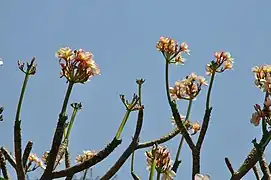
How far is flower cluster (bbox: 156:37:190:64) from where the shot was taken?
339 cm

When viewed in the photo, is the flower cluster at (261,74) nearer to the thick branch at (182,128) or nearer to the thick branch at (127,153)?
the thick branch at (182,128)

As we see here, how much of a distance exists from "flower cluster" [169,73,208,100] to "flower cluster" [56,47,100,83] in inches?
30.6

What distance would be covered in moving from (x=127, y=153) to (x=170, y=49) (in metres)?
0.77

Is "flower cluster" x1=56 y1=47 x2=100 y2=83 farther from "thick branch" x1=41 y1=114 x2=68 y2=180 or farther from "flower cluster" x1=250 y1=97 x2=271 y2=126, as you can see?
"flower cluster" x1=250 y1=97 x2=271 y2=126

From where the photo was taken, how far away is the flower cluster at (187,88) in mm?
3422

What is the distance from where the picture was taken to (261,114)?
2541mm

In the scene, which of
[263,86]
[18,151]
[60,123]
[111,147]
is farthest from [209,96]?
[18,151]

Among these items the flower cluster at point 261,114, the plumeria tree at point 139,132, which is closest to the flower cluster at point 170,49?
the plumeria tree at point 139,132

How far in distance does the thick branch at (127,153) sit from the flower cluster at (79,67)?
15.1 inches

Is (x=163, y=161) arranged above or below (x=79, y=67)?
below

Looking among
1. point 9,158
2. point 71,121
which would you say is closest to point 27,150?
point 9,158

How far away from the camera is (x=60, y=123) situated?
263cm

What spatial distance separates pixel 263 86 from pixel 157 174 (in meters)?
0.80

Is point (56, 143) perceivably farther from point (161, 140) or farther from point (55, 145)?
point (161, 140)
